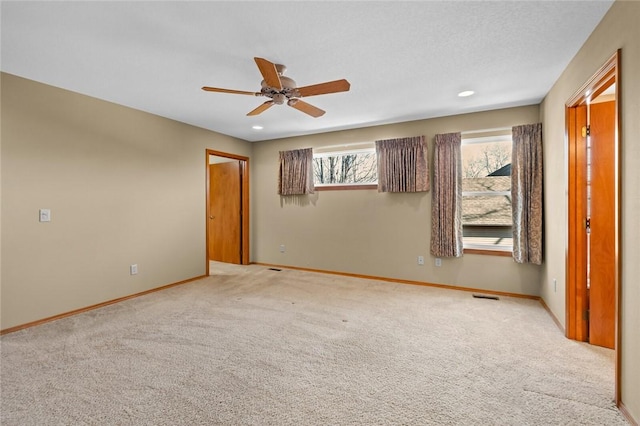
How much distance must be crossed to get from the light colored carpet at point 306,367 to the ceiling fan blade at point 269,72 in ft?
7.17

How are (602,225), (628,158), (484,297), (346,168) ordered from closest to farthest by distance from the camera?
(628,158)
(602,225)
(484,297)
(346,168)

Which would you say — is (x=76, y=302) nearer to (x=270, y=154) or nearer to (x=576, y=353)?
(x=270, y=154)

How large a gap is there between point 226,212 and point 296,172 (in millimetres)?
1853

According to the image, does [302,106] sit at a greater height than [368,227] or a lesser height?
greater

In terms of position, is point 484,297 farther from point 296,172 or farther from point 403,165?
point 296,172

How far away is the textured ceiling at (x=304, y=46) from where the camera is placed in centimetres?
190

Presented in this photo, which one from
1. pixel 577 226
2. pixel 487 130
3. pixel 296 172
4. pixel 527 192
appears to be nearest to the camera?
pixel 577 226

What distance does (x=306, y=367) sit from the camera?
2160 millimetres

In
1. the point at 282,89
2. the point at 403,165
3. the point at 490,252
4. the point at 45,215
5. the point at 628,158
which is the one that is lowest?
the point at 490,252

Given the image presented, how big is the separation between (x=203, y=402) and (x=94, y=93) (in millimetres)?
3473

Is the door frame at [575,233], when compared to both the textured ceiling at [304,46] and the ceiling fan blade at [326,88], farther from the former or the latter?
the ceiling fan blade at [326,88]

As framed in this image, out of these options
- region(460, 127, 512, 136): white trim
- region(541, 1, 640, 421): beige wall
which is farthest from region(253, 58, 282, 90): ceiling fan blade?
region(460, 127, 512, 136): white trim

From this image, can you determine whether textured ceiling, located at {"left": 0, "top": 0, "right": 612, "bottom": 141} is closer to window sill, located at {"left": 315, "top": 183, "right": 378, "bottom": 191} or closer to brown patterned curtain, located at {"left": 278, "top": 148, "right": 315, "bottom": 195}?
window sill, located at {"left": 315, "top": 183, "right": 378, "bottom": 191}

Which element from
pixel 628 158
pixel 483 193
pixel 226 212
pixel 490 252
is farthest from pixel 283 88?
pixel 226 212
